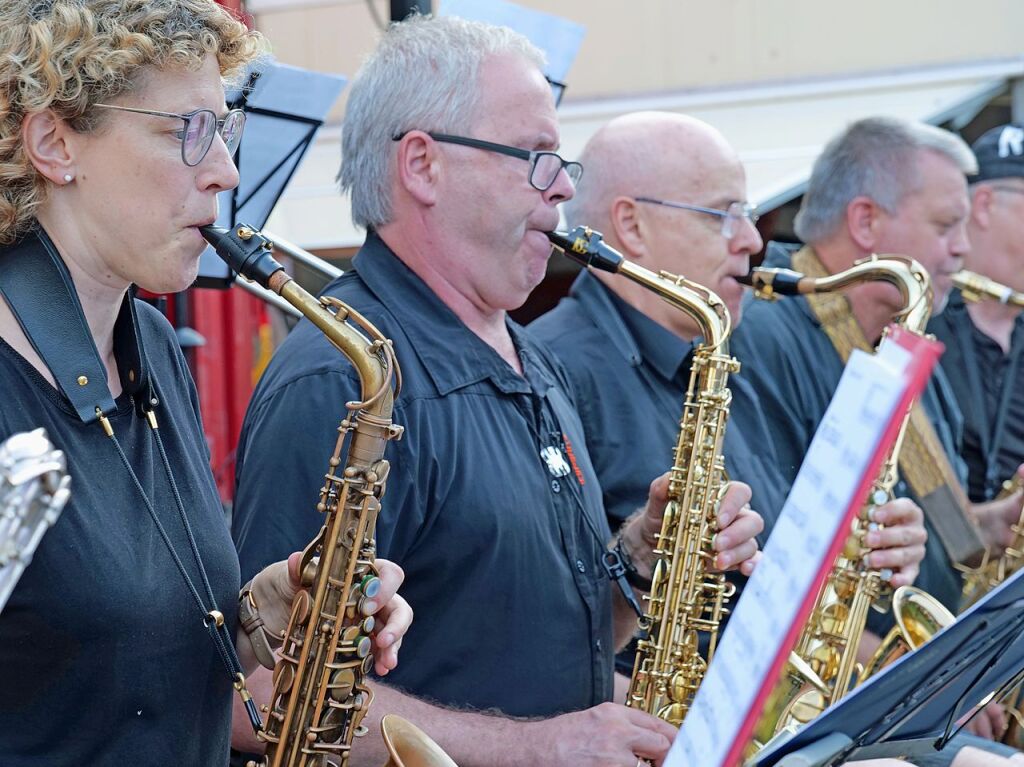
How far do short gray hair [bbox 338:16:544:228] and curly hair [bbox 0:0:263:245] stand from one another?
1.09 m

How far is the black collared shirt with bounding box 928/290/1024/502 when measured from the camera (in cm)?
605

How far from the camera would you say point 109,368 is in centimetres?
248

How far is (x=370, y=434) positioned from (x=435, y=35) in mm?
1286

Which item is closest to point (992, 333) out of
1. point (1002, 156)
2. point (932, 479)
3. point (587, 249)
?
point (1002, 156)

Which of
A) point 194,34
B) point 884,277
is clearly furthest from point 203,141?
point 884,277

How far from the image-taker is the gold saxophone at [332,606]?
258cm

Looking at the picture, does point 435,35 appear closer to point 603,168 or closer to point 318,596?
point 603,168

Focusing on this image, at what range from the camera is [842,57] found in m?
10.1

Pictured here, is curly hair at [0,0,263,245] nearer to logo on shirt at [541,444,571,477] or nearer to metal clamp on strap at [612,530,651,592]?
logo on shirt at [541,444,571,477]

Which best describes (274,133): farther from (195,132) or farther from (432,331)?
(195,132)

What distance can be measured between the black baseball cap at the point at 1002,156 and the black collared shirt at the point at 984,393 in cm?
87

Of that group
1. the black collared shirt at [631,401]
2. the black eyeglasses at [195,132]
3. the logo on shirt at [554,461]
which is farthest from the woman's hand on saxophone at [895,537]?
the black eyeglasses at [195,132]

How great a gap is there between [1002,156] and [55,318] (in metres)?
5.79

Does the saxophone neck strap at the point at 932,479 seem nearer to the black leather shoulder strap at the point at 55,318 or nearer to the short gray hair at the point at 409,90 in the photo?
the short gray hair at the point at 409,90
